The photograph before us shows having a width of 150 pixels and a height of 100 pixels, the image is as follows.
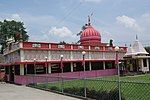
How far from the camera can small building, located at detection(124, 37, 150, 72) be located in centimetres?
4709

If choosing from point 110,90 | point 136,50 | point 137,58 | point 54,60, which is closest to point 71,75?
point 54,60

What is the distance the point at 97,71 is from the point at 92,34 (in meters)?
11.3

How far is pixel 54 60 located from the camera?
124 ft

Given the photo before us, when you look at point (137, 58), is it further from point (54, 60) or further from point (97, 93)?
point (97, 93)

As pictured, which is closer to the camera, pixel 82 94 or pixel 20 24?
pixel 82 94

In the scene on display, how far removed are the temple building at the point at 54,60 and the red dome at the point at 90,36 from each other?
5.72m

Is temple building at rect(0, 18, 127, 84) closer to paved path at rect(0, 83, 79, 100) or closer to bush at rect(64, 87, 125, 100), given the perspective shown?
paved path at rect(0, 83, 79, 100)

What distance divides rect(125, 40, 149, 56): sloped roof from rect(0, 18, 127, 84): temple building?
5.08 ft

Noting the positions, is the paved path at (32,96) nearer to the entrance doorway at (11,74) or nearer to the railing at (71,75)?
the railing at (71,75)

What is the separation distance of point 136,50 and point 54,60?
54.5ft

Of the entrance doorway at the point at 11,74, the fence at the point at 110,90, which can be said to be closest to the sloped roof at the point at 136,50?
the entrance doorway at the point at 11,74

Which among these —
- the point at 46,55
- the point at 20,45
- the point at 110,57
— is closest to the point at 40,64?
the point at 46,55

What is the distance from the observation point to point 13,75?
1564 inches

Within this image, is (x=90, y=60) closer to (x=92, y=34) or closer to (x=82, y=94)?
(x=92, y=34)
